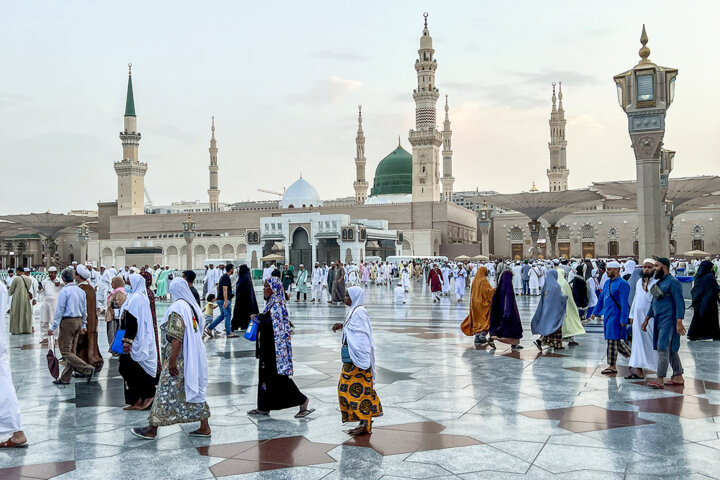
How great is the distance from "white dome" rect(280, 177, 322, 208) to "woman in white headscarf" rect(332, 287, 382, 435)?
54615mm

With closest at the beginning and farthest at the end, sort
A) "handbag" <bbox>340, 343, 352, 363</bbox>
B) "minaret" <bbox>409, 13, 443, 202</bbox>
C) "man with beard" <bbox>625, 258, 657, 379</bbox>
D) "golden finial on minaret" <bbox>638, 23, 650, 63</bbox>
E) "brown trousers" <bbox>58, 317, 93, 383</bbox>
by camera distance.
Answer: "handbag" <bbox>340, 343, 352, 363</bbox> → "man with beard" <bbox>625, 258, 657, 379</bbox> → "brown trousers" <bbox>58, 317, 93, 383</bbox> → "golden finial on minaret" <bbox>638, 23, 650, 63</bbox> → "minaret" <bbox>409, 13, 443, 202</bbox>

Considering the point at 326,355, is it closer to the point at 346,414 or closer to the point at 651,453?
the point at 346,414

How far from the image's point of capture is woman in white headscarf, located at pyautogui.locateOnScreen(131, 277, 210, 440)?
3.89m

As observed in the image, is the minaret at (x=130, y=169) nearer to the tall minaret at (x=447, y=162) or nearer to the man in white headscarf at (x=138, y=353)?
the tall minaret at (x=447, y=162)

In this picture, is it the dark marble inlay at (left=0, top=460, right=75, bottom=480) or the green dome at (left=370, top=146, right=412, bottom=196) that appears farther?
the green dome at (left=370, top=146, right=412, bottom=196)

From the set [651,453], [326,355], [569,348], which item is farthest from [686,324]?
[651,453]

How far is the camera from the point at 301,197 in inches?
2333

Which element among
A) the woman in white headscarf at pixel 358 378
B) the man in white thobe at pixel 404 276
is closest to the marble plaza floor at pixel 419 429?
the woman in white headscarf at pixel 358 378

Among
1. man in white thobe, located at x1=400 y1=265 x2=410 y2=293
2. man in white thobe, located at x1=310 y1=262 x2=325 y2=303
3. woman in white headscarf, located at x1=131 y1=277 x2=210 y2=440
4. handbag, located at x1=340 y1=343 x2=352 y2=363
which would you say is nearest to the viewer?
woman in white headscarf, located at x1=131 y1=277 x2=210 y2=440

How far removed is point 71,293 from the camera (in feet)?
18.6

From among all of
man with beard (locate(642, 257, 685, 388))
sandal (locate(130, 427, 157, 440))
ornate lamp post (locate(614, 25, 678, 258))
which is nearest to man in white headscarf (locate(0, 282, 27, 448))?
sandal (locate(130, 427, 157, 440))

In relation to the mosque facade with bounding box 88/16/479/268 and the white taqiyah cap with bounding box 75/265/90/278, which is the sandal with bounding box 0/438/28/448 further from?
the mosque facade with bounding box 88/16/479/268

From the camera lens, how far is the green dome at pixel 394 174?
61.6 metres

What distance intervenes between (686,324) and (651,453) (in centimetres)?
711
